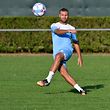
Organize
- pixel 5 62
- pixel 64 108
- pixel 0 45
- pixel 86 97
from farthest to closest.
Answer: pixel 0 45 < pixel 5 62 < pixel 86 97 < pixel 64 108

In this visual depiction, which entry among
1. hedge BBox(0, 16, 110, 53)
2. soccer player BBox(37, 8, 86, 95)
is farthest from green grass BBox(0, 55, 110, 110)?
hedge BBox(0, 16, 110, 53)

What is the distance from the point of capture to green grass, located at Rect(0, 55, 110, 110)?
32.2 ft

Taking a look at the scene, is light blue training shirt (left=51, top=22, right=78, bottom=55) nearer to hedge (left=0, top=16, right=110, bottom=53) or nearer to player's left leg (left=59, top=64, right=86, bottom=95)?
player's left leg (left=59, top=64, right=86, bottom=95)

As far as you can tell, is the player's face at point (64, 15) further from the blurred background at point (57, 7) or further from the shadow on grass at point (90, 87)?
the blurred background at point (57, 7)

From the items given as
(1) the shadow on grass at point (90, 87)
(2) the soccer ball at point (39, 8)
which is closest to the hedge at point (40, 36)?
(2) the soccer ball at point (39, 8)

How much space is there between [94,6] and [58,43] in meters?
13.9

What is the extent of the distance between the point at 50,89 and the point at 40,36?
476 inches

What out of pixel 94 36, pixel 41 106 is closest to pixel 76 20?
pixel 94 36

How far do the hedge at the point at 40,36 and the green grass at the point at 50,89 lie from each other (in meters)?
5.49

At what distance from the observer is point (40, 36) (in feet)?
78.8

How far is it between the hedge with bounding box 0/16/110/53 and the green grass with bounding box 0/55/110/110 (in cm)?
549

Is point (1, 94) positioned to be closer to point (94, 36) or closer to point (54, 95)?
point (54, 95)

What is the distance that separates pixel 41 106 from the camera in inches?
381

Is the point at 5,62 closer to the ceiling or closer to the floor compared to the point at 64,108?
closer to the floor
